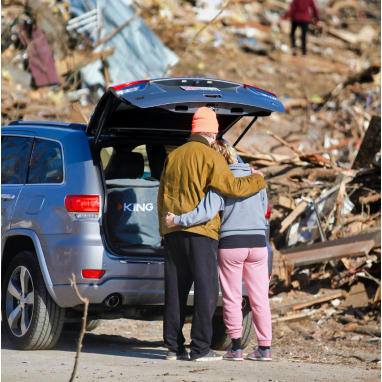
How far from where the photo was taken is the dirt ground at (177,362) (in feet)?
14.3

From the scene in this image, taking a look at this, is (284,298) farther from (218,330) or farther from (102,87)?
(102,87)

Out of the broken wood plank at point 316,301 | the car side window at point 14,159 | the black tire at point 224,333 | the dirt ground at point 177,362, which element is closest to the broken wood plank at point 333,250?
the broken wood plank at point 316,301

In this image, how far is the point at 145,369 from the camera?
459 centimetres

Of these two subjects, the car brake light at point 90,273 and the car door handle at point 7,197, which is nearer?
the car brake light at point 90,273

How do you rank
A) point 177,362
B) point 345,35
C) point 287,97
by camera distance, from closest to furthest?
point 177,362 → point 287,97 → point 345,35

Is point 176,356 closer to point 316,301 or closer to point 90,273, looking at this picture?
point 90,273

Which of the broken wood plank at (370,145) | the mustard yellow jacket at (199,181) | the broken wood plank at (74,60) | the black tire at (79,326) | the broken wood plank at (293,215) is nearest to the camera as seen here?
the mustard yellow jacket at (199,181)

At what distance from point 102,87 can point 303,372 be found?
9.77 meters

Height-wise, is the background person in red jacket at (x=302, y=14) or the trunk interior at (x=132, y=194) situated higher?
the background person in red jacket at (x=302, y=14)

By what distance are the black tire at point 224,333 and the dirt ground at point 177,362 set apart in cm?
33

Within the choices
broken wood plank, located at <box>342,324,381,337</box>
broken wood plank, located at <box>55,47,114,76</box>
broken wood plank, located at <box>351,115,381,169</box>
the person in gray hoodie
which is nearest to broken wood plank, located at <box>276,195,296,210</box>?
broken wood plank, located at <box>351,115,381,169</box>

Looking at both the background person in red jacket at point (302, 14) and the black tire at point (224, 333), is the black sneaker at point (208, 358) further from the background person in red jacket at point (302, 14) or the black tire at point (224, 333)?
the background person in red jacket at point (302, 14)

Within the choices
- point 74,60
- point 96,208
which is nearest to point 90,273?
point 96,208

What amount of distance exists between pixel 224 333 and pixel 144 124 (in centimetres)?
207
